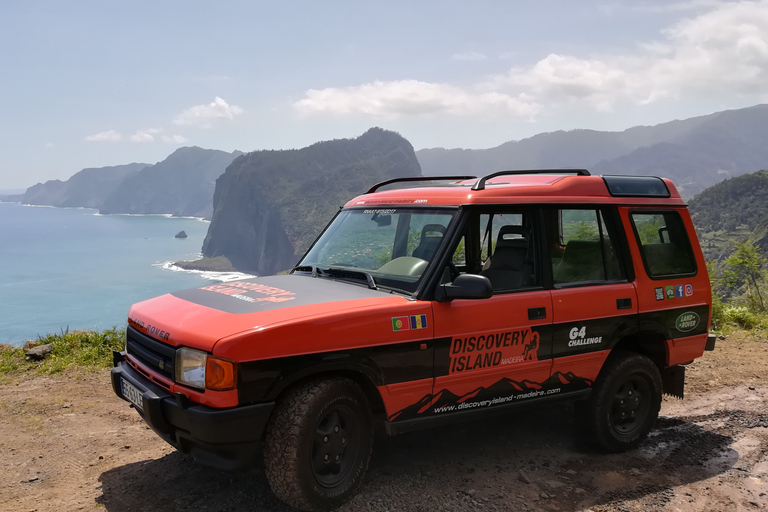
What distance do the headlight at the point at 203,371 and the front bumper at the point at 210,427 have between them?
0.41 ft

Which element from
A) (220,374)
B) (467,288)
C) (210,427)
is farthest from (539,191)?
(210,427)

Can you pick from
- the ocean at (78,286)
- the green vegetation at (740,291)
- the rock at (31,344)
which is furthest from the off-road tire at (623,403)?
the ocean at (78,286)

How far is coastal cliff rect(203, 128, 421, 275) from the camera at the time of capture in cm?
14525

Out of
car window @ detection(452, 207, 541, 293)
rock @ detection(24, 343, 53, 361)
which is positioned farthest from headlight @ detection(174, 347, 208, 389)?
rock @ detection(24, 343, 53, 361)

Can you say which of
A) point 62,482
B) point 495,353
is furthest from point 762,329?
point 62,482

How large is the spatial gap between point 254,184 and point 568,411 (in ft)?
542

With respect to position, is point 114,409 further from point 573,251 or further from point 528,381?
point 573,251

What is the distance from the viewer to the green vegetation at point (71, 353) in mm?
6945

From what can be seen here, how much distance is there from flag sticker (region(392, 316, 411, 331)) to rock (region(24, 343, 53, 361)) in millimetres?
5908

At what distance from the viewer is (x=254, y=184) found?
164m

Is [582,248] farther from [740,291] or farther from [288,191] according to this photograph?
[288,191]

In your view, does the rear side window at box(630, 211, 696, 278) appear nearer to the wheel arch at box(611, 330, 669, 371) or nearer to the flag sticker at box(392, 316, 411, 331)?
the wheel arch at box(611, 330, 669, 371)

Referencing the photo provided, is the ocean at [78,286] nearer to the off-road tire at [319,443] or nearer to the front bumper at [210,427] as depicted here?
the front bumper at [210,427]

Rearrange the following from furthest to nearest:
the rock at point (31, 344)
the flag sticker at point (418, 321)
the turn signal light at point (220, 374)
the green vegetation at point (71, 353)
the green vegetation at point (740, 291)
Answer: the green vegetation at point (740, 291) < the rock at point (31, 344) < the green vegetation at point (71, 353) < the flag sticker at point (418, 321) < the turn signal light at point (220, 374)
